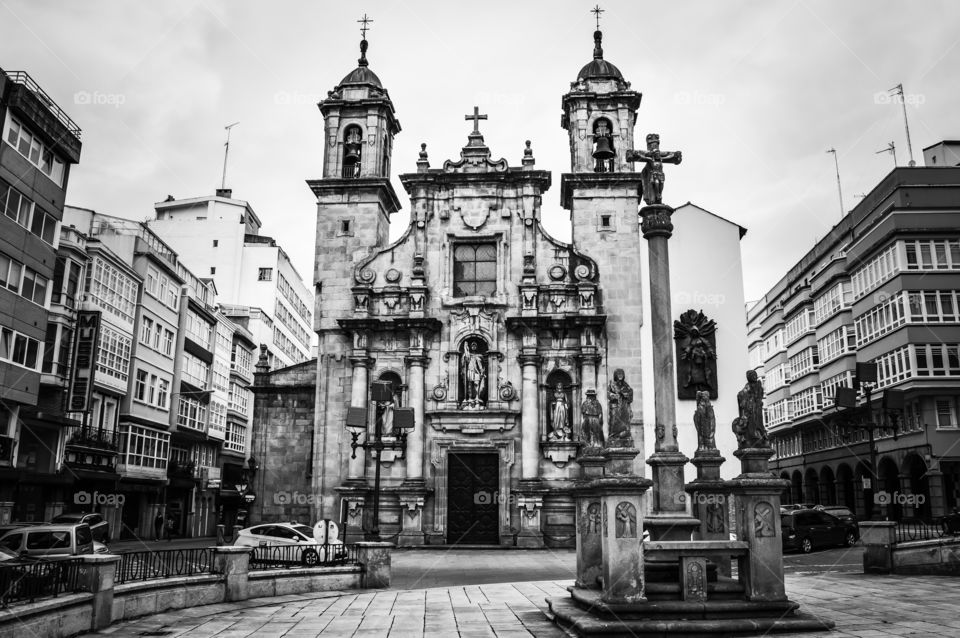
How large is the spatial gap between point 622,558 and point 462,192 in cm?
2445

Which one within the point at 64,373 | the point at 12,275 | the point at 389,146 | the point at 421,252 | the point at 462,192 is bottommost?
the point at 64,373

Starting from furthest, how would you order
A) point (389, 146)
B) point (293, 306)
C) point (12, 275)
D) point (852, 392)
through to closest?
point (293, 306)
point (389, 146)
point (12, 275)
point (852, 392)

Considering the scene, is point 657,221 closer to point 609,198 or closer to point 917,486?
point 609,198

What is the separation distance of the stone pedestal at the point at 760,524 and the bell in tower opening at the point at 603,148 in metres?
23.5

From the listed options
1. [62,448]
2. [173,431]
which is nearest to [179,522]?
[173,431]

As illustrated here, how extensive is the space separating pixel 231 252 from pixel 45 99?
30.1m

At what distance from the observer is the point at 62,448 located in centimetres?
3159

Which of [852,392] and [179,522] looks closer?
[852,392]

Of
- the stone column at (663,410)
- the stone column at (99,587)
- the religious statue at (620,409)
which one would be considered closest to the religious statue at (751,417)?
the stone column at (663,410)

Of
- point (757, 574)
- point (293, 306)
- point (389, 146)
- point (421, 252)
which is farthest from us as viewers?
point (293, 306)

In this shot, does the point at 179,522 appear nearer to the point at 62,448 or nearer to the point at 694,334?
the point at 62,448

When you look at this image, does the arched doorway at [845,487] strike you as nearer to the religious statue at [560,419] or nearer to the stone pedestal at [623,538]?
the religious statue at [560,419]

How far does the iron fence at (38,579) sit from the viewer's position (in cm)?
1032

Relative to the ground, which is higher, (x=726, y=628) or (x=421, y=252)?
(x=421, y=252)
